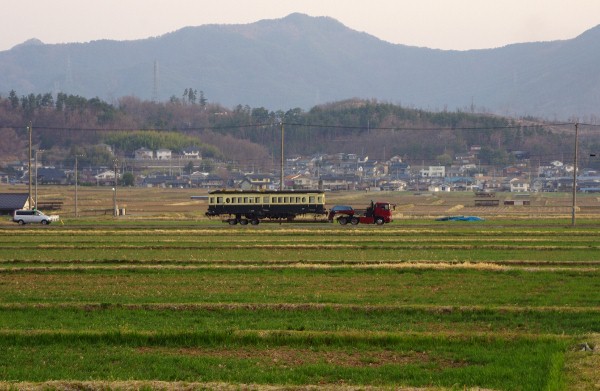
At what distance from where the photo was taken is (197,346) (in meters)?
19.6

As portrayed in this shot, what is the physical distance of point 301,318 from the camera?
22.7 meters

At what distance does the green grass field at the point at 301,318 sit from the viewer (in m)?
16.9

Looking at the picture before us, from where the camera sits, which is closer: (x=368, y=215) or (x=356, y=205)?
(x=368, y=215)

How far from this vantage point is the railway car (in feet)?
230

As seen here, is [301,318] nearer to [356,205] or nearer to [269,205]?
[269,205]

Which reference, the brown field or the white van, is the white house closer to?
the brown field

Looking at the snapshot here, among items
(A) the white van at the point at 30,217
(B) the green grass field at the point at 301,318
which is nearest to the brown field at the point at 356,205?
(A) the white van at the point at 30,217

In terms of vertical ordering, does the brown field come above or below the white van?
below

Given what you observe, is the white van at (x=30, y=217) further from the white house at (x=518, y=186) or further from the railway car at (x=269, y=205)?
the white house at (x=518, y=186)

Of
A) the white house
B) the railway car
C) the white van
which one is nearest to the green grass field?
the railway car

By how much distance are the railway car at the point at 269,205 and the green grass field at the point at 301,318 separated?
27539 millimetres

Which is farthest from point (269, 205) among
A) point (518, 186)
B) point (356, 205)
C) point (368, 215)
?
point (518, 186)

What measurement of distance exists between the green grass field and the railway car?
2754cm

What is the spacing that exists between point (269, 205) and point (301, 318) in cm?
4751
